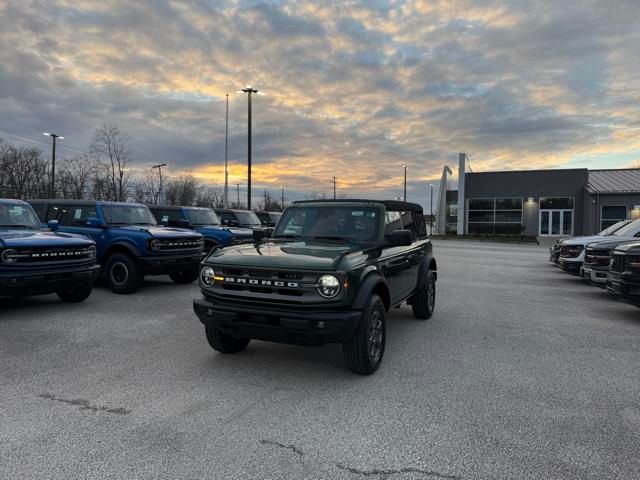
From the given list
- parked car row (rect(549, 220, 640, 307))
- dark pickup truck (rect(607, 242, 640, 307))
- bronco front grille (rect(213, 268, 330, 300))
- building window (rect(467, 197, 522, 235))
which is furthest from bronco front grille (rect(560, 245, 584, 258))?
building window (rect(467, 197, 522, 235))

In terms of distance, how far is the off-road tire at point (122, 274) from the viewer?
8.98 m

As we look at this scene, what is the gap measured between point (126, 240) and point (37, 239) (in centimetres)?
213

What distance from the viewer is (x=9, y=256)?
6598 millimetres

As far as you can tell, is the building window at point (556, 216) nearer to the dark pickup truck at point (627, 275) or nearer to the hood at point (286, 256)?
the dark pickup truck at point (627, 275)

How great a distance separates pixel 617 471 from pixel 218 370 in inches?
137

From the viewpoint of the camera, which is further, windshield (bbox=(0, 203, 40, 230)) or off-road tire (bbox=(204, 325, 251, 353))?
windshield (bbox=(0, 203, 40, 230))

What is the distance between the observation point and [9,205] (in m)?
8.14

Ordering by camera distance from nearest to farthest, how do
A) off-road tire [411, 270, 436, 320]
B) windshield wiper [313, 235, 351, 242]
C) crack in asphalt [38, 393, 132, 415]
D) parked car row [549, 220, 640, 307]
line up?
crack in asphalt [38, 393, 132, 415]
windshield wiper [313, 235, 351, 242]
parked car row [549, 220, 640, 307]
off-road tire [411, 270, 436, 320]

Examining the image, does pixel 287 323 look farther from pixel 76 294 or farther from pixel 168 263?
pixel 168 263

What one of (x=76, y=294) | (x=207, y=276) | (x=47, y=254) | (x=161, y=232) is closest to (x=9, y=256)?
(x=47, y=254)

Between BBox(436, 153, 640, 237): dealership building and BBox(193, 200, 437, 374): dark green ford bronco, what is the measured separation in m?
37.8

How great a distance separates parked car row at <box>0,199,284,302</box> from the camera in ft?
22.1

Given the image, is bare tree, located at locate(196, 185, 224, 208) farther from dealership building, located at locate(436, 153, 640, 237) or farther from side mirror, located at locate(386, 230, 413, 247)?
side mirror, located at locate(386, 230, 413, 247)

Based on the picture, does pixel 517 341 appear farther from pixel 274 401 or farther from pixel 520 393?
pixel 274 401
